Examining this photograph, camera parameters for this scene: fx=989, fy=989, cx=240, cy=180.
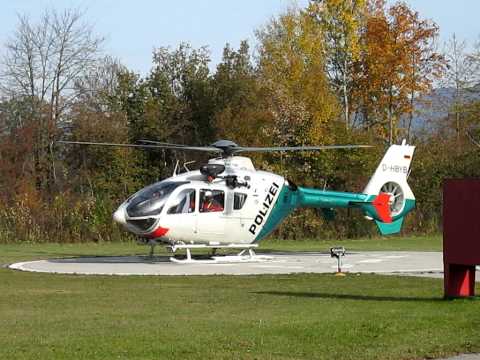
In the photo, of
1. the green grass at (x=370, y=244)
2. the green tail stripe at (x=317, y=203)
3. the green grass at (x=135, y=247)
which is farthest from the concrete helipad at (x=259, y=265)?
the green grass at (x=370, y=244)

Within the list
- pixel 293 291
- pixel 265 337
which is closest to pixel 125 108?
pixel 293 291

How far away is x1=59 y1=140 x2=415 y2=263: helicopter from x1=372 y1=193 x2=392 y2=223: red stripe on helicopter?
3.20ft

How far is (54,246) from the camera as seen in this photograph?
39.1 metres

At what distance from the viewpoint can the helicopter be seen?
2681cm

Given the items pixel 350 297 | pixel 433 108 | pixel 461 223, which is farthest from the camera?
pixel 433 108

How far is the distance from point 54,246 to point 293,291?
2265 centimetres

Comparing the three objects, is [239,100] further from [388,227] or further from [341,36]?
[388,227]

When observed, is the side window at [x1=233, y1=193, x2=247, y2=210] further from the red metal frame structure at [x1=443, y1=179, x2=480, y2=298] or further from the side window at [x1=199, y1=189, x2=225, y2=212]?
the red metal frame structure at [x1=443, y1=179, x2=480, y2=298]

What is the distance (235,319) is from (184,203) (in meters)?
Answer: 13.6

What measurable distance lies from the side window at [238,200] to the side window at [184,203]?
1.29 metres

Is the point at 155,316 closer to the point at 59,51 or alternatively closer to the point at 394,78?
the point at 59,51

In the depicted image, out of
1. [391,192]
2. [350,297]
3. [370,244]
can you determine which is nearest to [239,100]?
[370,244]

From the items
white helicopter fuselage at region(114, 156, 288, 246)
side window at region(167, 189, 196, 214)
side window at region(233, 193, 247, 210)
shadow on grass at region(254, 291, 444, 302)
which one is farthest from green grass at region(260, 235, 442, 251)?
shadow on grass at region(254, 291, 444, 302)

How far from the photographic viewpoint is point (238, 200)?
91.7 ft
